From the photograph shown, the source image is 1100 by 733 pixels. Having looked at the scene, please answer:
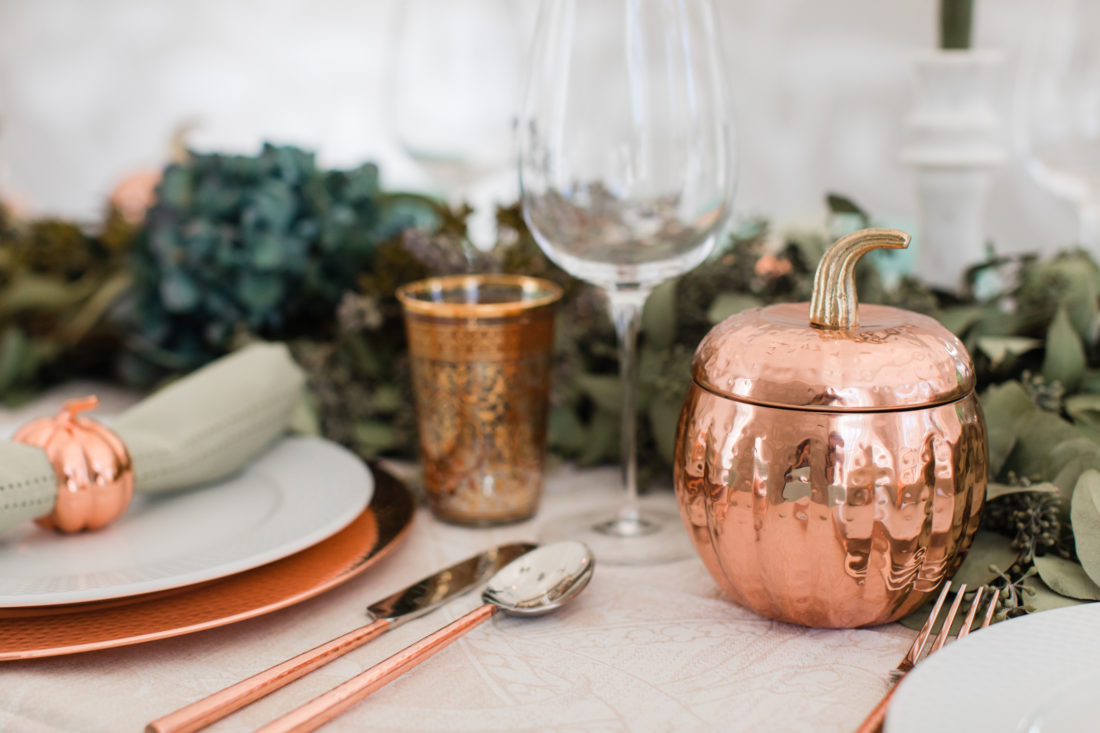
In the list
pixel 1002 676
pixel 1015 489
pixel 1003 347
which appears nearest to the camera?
pixel 1002 676

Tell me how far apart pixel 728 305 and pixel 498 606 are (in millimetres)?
255

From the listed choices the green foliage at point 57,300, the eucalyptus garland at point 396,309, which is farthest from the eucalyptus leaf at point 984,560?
the green foliage at point 57,300

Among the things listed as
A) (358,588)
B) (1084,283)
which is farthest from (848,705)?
(1084,283)

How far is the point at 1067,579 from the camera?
42 centimetres

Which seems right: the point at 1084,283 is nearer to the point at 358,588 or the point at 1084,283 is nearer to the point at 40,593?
the point at 358,588

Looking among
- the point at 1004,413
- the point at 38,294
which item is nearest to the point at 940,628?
the point at 1004,413

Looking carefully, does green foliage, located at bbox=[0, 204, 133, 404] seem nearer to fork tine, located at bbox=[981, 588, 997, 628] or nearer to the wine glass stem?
the wine glass stem

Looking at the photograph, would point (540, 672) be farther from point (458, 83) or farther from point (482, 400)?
point (458, 83)

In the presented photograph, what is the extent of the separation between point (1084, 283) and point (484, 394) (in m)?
0.38

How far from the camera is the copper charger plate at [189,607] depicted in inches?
15.5

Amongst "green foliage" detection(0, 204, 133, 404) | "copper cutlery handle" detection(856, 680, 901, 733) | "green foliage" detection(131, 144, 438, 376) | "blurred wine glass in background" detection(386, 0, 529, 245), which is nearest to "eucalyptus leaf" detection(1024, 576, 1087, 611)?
"copper cutlery handle" detection(856, 680, 901, 733)

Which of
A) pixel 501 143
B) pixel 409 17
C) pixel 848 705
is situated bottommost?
pixel 848 705

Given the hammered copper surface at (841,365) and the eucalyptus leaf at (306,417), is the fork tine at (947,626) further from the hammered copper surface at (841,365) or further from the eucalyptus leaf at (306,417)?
Result: the eucalyptus leaf at (306,417)

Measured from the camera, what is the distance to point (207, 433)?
564mm
